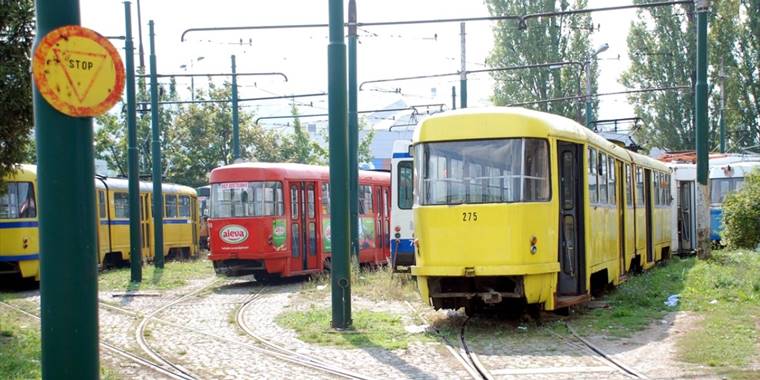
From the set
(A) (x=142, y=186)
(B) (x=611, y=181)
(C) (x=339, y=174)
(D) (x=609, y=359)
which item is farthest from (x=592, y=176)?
(A) (x=142, y=186)

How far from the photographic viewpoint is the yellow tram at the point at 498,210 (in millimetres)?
11641

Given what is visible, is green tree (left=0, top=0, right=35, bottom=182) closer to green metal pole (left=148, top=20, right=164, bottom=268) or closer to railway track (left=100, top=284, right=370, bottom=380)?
railway track (left=100, top=284, right=370, bottom=380)

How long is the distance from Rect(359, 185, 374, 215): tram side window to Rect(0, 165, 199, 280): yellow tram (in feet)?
21.8

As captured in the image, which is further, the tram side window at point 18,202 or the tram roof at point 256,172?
the tram roof at point 256,172

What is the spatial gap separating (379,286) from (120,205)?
493 inches

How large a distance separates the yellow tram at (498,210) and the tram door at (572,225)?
2 centimetres

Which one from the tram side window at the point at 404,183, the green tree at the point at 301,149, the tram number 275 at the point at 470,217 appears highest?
the green tree at the point at 301,149

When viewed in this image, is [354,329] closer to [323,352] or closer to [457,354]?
[323,352]

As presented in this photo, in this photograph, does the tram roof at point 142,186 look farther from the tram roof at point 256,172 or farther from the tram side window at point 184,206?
the tram roof at point 256,172

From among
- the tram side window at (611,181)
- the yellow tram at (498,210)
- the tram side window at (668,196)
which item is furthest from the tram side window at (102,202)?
the yellow tram at (498,210)

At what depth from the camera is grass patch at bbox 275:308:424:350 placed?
1130 centimetres

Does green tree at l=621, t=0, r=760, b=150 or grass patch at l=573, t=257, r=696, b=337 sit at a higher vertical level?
green tree at l=621, t=0, r=760, b=150

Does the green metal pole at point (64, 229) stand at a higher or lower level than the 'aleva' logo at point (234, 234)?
higher

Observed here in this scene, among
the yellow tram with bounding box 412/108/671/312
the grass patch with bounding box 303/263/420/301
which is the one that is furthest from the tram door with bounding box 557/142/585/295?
the grass patch with bounding box 303/263/420/301
